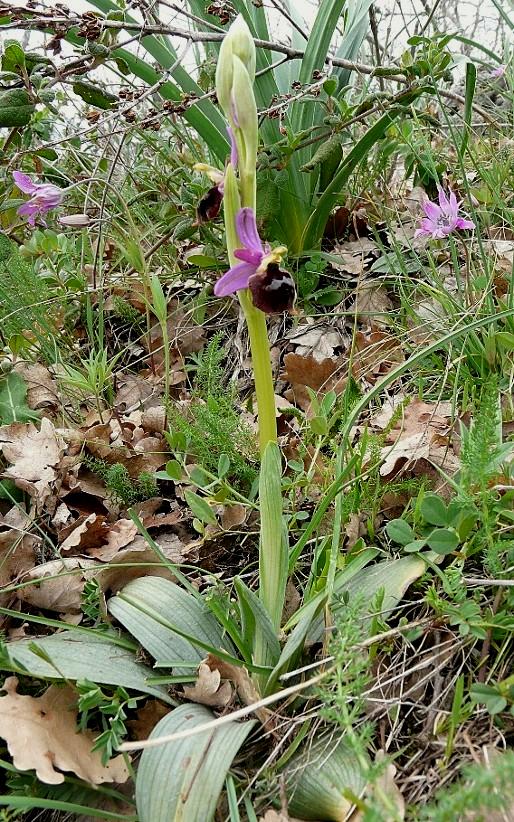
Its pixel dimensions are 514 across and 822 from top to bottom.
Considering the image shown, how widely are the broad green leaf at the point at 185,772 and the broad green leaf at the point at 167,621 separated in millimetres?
158

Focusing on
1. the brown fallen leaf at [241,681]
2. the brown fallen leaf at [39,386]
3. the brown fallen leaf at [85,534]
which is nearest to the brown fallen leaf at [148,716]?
the brown fallen leaf at [241,681]

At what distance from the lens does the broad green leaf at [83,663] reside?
1128mm

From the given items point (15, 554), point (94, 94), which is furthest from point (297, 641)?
point (94, 94)

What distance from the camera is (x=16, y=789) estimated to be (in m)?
1.06

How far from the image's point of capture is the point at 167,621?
1225 mm

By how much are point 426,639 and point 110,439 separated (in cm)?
117

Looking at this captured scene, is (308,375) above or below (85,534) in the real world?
above

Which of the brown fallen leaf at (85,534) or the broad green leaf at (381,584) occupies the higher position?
the broad green leaf at (381,584)

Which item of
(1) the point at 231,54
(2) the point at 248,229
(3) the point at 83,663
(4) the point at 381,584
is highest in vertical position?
(1) the point at 231,54

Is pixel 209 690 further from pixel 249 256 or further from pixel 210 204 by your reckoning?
pixel 210 204

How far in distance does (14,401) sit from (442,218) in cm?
151

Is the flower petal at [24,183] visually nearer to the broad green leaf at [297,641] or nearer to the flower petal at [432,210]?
the flower petal at [432,210]

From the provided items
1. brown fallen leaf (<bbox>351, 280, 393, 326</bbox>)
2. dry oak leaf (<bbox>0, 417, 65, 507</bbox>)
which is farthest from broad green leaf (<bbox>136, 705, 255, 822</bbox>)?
brown fallen leaf (<bbox>351, 280, 393, 326</bbox>)

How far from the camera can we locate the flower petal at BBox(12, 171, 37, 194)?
210 cm
